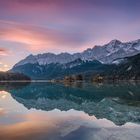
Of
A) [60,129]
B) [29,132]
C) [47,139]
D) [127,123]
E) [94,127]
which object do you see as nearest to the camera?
[47,139]

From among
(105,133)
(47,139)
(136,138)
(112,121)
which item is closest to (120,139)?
(136,138)

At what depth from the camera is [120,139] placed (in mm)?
21578

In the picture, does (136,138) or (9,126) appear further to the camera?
(9,126)

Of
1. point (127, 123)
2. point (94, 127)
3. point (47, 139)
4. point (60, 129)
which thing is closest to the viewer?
point (47, 139)

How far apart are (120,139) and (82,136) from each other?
9.79 feet

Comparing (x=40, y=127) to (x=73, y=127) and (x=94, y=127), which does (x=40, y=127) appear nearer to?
(x=73, y=127)

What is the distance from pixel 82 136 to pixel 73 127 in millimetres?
4551

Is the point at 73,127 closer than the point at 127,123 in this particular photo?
Yes

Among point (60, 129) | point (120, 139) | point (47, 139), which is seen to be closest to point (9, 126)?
point (60, 129)

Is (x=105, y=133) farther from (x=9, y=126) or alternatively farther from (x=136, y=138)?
(x=9, y=126)

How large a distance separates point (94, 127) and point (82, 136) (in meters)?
5.21

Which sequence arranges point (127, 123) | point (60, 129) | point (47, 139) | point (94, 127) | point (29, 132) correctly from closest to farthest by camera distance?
point (47, 139), point (29, 132), point (60, 129), point (94, 127), point (127, 123)

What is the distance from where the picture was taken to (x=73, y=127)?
27.1 m

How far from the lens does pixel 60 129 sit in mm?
25844
